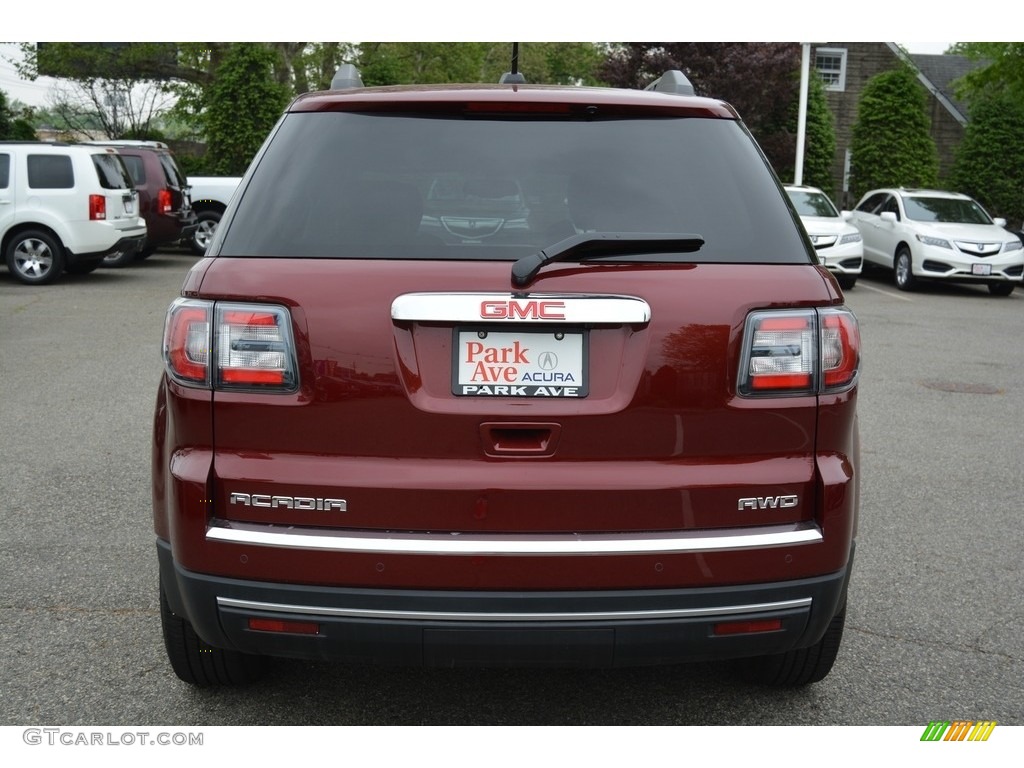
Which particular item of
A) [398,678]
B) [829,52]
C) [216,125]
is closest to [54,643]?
[398,678]

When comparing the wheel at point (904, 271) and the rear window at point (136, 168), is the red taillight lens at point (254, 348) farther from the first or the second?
the rear window at point (136, 168)

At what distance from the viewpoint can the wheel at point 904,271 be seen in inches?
736

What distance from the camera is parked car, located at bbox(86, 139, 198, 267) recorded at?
19328 mm

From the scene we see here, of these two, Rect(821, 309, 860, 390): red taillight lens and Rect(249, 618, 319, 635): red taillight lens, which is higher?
Rect(821, 309, 860, 390): red taillight lens

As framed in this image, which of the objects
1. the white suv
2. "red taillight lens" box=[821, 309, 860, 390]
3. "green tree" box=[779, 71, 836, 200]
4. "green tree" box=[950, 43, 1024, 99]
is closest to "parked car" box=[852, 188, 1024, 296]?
"green tree" box=[950, 43, 1024, 99]

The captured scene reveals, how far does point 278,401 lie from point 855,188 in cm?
3123

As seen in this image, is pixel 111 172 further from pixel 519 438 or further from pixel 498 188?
pixel 519 438

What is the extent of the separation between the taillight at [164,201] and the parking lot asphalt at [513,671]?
11.7 metres

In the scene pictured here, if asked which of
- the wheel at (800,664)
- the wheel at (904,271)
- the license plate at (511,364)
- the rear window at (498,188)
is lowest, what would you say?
the wheel at (904,271)

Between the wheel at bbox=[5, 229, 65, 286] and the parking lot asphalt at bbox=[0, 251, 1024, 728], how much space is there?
330 inches

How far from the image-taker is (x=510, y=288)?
2.65 m

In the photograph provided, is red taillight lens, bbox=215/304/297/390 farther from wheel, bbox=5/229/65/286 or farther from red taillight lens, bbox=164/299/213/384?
wheel, bbox=5/229/65/286

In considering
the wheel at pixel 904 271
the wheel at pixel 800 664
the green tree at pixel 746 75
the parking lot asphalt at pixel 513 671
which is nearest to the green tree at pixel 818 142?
the green tree at pixel 746 75
